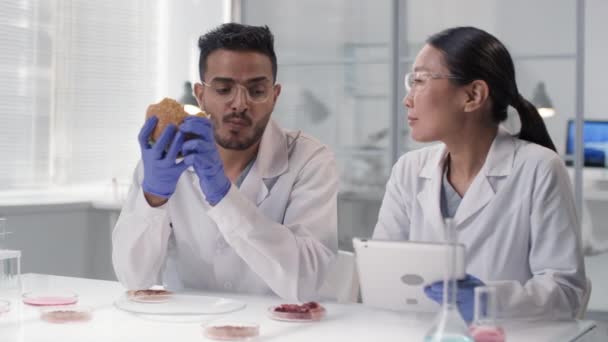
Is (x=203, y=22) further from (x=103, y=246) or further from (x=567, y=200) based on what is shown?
(x=567, y=200)

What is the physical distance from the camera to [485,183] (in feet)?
7.54

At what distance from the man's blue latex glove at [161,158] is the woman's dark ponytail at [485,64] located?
79cm

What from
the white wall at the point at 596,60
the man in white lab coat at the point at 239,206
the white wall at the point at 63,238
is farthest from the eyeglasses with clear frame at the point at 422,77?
the white wall at the point at 63,238

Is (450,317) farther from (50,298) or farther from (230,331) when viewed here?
(50,298)

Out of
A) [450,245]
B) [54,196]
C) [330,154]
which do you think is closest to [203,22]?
[54,196]

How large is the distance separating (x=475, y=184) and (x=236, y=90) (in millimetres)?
707

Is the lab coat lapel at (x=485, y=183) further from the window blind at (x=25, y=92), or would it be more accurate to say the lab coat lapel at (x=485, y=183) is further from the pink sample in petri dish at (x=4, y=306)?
the window blind at (x=25, y=92)

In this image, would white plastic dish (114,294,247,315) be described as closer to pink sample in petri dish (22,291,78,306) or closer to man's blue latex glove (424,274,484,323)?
pink sample in petri dish (22,291,78,306)

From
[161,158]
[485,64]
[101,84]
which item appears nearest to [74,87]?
[101,84]

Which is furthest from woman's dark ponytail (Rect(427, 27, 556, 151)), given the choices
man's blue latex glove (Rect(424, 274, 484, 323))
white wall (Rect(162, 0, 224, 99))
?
white wall (Rect(162, 0, 224, 99))

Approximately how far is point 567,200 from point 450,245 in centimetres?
95

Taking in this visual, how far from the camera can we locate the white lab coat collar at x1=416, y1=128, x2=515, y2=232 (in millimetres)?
2295

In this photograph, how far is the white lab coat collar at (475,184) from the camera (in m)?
2.29

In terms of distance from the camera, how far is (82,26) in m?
4.56
